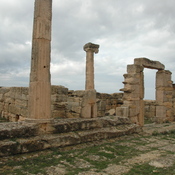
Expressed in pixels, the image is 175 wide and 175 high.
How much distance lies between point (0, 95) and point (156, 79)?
10.4 metres

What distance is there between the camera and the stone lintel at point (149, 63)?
37.8ft

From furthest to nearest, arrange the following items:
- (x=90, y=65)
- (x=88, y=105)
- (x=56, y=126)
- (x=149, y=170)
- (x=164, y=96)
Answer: (x=90, y=65) < (x=164, y=96) < (x=88, y=105) < (x=56, y=126) < (x=149, y=170)

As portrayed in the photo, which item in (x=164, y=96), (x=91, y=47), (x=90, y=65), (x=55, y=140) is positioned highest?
(x=91, y=47)

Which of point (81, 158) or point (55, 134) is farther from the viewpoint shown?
point (55, 134)

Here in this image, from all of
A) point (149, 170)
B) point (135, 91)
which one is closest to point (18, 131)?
point (149, 170)

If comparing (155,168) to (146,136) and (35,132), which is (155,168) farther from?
(146,136)

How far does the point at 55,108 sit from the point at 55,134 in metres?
6.00

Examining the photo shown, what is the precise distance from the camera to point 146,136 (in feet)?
27.2

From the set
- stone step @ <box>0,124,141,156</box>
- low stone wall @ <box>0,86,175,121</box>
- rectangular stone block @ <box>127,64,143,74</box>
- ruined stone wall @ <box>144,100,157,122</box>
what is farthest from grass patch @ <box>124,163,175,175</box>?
ruined stone wall @ <box>144,100,157,122</box>

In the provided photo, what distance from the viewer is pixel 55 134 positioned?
234 inches

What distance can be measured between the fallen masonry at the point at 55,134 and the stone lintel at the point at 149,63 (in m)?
4.74

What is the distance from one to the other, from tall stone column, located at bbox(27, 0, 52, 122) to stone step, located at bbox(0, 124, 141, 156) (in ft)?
2.30

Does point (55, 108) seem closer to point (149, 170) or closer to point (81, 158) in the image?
point (81, 158)

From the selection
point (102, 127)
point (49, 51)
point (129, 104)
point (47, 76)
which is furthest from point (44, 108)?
point (129, 104)
